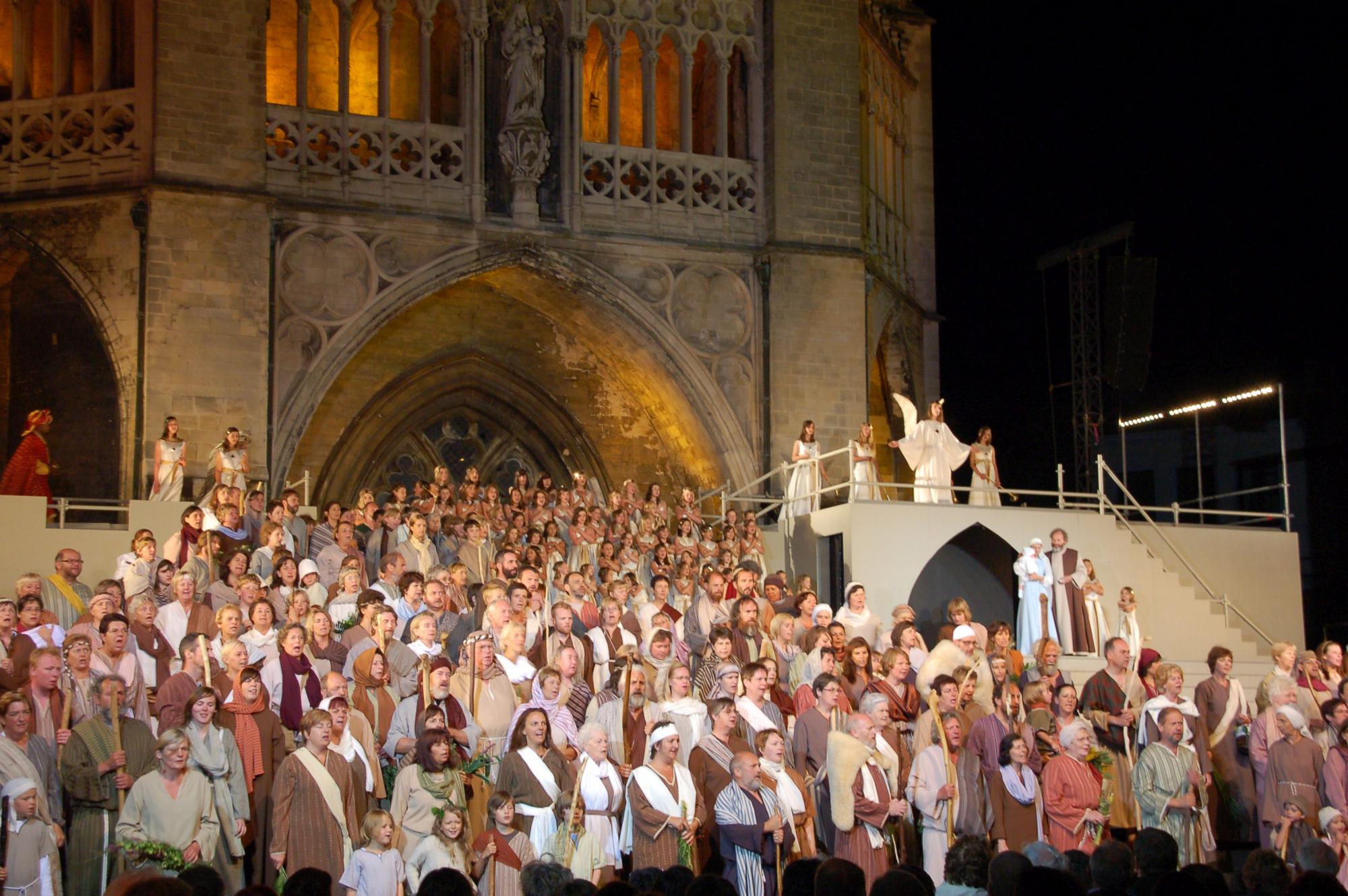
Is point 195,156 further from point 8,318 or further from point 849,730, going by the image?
point 849,730

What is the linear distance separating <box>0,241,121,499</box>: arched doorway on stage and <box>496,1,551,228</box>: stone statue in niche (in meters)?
5.16

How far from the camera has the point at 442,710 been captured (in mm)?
10180

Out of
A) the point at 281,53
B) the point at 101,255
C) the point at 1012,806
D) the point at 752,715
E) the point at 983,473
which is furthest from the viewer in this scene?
the point at 281,53

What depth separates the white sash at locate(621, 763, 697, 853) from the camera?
9.82 m

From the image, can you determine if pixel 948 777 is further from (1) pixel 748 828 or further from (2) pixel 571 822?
(2) pixel 571 822

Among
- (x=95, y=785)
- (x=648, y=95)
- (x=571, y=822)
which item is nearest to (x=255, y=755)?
(x=95, y=785)

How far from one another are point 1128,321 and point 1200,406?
359cm

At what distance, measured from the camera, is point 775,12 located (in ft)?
70.0

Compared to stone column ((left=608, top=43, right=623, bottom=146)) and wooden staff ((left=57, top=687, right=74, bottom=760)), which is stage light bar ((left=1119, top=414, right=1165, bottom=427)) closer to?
stone column ((left=608, top=43, right=623, bottom=146))

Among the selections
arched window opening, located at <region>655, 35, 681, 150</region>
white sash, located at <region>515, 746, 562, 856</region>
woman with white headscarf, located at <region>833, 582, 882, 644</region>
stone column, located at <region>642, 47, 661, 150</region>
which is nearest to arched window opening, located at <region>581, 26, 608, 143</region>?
arched window opening, located at <region>655, 35, 681, 150</region>

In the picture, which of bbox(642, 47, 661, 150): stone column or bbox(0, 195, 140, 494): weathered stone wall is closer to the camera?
bbox(0, 195, 140, 494): weathered stone wall

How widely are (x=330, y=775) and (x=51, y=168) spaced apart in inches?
465

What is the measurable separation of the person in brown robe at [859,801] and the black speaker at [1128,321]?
12.3m

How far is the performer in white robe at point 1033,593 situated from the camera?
16.6 m
